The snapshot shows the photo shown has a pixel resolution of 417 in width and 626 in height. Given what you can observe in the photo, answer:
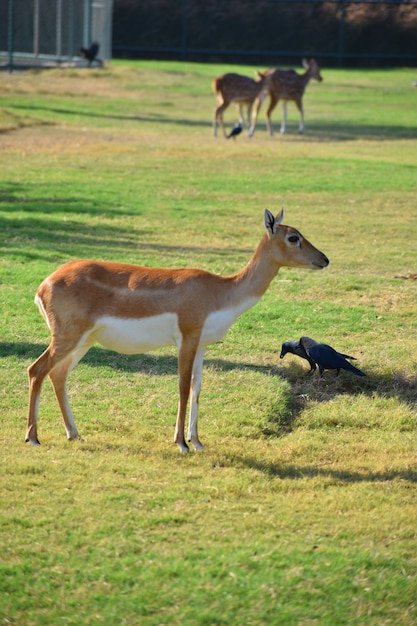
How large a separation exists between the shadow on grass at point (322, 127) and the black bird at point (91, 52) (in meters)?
9.73

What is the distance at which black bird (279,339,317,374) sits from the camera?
792cm

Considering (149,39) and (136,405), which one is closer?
(136,405)

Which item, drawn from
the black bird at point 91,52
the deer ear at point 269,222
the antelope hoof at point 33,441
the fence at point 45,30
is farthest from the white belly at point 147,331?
the black bird at point 91,52

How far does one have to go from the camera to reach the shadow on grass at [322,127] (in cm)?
2406

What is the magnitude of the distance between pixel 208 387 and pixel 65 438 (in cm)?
150

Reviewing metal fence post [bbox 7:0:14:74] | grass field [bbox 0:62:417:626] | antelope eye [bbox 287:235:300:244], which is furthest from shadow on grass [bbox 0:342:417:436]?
metal fence post [bbox 7:0:14:74]

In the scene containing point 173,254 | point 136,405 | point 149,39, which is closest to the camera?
point 136,405

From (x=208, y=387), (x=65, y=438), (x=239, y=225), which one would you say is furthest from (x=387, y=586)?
(x=239, y=225)

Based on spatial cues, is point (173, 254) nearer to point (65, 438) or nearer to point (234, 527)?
point (65, 438)

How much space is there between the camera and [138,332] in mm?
6445

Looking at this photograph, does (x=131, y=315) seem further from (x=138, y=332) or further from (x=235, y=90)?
(x=235, y=90)

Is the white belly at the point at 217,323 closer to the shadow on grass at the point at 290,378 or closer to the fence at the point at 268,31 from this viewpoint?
the shadow on grass at the point at 290,378

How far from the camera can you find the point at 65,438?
21.7ft

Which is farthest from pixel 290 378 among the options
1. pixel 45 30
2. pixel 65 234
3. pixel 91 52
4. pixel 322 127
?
pixel 91 52
